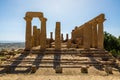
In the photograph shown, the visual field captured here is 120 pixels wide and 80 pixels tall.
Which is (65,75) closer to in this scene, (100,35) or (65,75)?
(65,75)

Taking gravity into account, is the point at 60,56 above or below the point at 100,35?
below

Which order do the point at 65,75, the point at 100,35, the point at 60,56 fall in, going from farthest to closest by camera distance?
the point at 100,35 < the point at 60,56 < the point at 65,75

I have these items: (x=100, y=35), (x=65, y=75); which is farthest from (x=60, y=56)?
(x=100, y=35)

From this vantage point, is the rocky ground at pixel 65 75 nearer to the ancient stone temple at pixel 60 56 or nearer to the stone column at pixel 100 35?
the ancient stone temple at pixel 60 56

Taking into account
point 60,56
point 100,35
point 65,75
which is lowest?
point 65,75

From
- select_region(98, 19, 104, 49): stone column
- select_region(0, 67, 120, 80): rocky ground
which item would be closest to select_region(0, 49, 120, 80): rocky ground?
select_region(0, 67, 120, 80): rocky ground

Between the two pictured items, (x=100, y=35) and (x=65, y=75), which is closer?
(x=65, y=75)

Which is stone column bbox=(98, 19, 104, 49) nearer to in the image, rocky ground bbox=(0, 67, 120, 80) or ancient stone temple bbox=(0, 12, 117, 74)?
ancient stone temple bbox=(0, 12, 117, 74)

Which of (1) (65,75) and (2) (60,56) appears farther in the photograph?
(2) (60,56)

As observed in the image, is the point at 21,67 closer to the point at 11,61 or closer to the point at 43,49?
the point at 11,61

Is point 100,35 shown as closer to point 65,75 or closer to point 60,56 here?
point 60,56

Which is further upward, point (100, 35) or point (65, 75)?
point (100, 35)

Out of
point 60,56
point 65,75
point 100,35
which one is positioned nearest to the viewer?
point 65,75

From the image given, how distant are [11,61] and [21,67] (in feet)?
6.82
